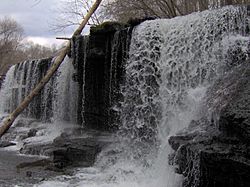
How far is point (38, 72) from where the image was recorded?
18672 mm

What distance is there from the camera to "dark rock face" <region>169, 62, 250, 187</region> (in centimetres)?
552

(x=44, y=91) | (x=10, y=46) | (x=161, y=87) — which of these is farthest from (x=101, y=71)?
(x=10, y=46)

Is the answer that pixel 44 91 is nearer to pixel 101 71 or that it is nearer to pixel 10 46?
pixel 101 71

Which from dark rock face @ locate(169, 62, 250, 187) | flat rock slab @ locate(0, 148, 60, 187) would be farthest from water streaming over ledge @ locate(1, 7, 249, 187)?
dark rock face @ locate(169, 62, 250, 187)

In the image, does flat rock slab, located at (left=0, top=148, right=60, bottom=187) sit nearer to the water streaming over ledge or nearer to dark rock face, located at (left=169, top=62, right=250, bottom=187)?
the water streaming over ledge

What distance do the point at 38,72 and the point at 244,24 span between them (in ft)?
37.7

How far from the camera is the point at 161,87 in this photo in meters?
10.7

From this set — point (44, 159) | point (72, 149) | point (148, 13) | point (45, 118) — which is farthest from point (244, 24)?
point (148, 13)

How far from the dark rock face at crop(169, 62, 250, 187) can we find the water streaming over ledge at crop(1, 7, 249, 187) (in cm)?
95

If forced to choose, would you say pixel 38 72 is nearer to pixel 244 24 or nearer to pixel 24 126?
pixel 24 126

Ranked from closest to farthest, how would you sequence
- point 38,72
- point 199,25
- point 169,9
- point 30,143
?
point 199,25 < point 30,143 < point 38,72 < point 169,9

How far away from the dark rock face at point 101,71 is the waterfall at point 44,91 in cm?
133

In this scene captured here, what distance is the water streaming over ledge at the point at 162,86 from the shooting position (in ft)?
28.9

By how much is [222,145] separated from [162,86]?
4.92 meters
